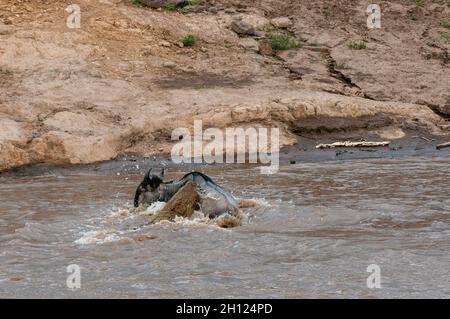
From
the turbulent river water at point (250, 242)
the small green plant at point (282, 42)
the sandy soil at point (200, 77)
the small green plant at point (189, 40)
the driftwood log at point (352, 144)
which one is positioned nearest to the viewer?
the turbulent river water at point (250, 242)

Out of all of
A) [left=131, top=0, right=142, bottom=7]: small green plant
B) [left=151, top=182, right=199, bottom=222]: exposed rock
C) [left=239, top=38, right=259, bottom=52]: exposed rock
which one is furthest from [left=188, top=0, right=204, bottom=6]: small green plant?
[left=151, top=182, right=199, bottom=222]: exposed rock

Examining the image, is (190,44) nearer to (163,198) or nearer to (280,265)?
(163,198)

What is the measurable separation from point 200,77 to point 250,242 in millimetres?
6754

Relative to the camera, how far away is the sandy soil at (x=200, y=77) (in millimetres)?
11641

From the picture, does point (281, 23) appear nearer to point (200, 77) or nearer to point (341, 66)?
point (341, 66)

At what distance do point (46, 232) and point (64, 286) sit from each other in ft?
5.99

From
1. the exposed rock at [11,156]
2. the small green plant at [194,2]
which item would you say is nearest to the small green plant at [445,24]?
the small green plant at [194,2]

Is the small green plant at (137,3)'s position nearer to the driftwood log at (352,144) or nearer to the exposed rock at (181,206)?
the driftwood log at (352,144)

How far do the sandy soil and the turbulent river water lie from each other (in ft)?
5.44

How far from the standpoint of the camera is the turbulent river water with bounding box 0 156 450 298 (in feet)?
18.2

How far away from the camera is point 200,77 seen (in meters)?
13.2

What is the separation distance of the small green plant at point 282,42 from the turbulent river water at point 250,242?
4.78 m

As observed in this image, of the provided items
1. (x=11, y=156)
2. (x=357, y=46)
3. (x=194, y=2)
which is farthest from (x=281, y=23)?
(x=11, y=156)

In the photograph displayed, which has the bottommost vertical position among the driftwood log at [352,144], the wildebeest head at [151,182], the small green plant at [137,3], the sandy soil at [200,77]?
the wildebeest head at [151,182]
